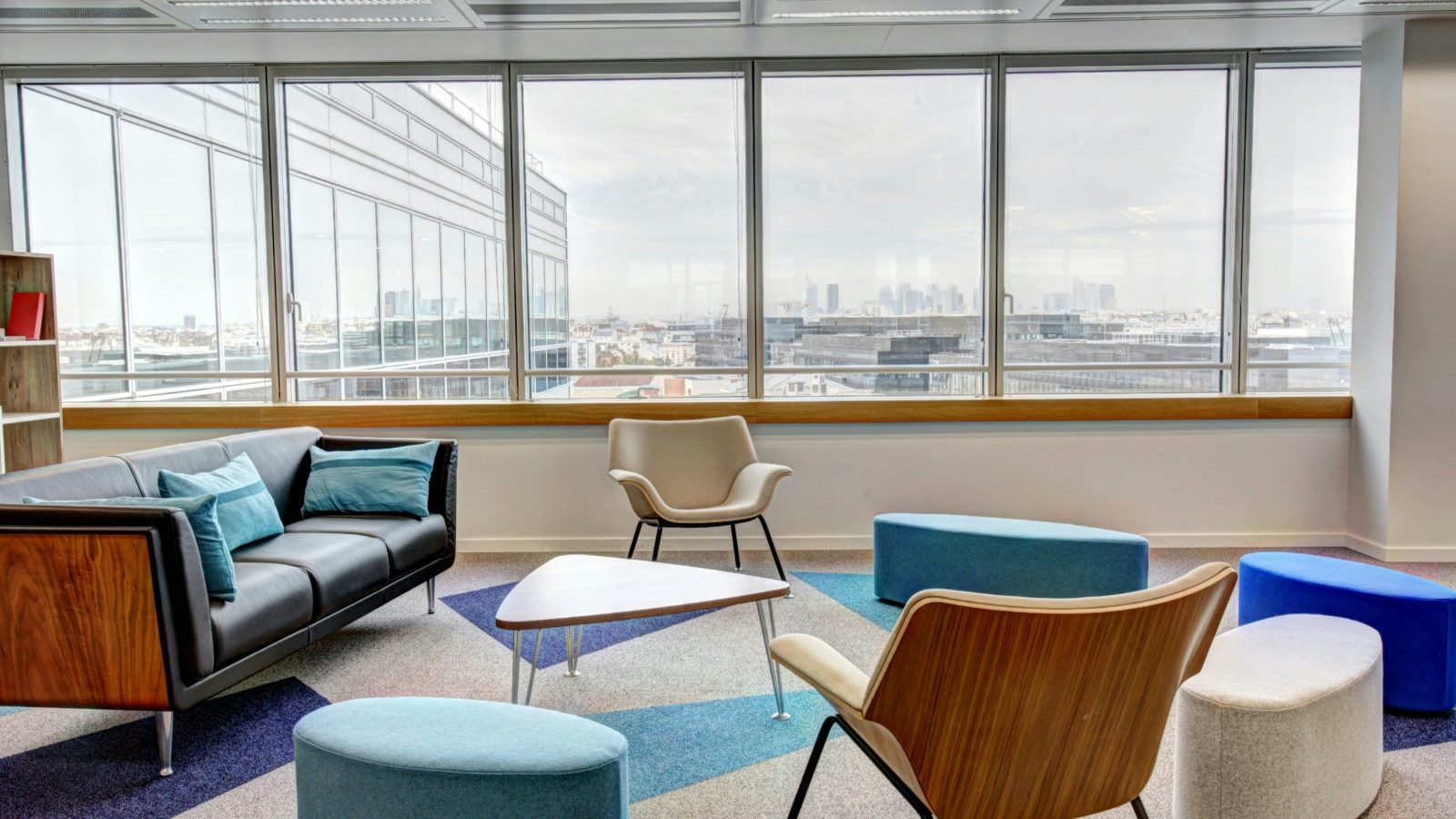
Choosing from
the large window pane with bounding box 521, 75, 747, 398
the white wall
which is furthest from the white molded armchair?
the large window pane with bounding box 521, 75, 747, 398

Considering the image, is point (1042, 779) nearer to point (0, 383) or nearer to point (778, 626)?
point (778, 626)

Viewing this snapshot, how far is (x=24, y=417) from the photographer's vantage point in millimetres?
4617

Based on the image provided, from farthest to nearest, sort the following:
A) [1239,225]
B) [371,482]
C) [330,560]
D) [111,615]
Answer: [1239,225] → [371,482] → [330,560] → [111,615]

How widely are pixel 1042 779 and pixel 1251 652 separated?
3.98 ft

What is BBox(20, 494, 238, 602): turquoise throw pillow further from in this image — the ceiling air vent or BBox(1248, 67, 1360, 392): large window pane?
BBox(1248, 67, 1360, 392): large window pane

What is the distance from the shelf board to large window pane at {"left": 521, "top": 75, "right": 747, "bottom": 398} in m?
2.54

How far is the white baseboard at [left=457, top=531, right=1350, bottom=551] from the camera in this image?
5.28 m

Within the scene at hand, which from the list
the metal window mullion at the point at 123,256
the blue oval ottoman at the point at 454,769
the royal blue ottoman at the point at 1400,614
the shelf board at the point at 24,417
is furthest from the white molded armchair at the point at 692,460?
the metal window mullion at the point at 123,256

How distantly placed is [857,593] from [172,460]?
3.05 metres

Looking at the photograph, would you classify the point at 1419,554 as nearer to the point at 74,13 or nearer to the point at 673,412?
the point at 673,412

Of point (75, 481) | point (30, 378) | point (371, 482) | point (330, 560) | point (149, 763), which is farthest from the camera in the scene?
point (30, 378)

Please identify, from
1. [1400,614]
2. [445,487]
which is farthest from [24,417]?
[1400,614]

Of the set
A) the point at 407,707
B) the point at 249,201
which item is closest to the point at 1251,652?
the point at 407,707

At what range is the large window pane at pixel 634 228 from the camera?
17.8 feet
